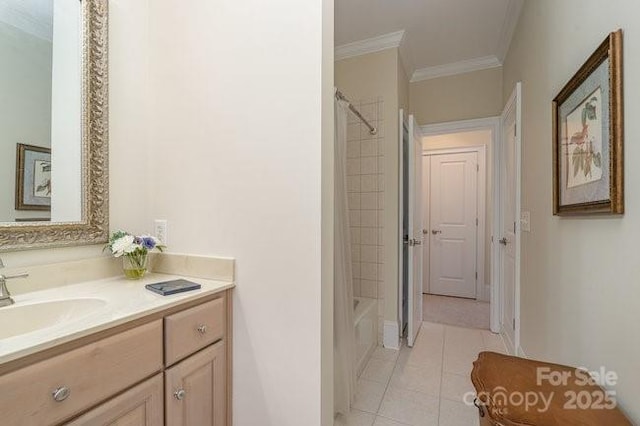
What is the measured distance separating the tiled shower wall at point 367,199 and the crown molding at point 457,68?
0.92 m

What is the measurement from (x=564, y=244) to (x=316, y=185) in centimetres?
120

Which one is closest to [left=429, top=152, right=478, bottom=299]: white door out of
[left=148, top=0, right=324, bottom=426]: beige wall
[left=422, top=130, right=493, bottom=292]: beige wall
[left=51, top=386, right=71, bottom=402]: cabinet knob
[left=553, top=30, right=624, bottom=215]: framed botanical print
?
[left=422, top=130, right=493, bottom=292]: beige wall

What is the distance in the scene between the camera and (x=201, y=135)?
1.41m

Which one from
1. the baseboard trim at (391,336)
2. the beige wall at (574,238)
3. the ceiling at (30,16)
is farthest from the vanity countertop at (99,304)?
the baseboard trim at (391,336)

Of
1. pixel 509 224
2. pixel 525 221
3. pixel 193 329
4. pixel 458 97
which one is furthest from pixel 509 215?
pixel 193 329

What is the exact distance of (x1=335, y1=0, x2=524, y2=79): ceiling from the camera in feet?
7.27

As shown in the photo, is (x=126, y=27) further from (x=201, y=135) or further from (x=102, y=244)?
(x=102, y=244)

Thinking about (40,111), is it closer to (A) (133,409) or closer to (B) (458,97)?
(A) (133,409)

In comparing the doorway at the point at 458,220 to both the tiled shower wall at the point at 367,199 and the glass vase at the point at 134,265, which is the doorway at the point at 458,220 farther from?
the glass vase at the point at 134,265

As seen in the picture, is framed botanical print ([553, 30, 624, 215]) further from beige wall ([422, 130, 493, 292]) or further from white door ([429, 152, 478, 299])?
white door ([429, 152, 478, 299])

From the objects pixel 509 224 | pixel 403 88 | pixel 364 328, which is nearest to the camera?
pixel 364 328

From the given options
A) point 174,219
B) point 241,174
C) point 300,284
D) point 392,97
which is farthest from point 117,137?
point 392,97

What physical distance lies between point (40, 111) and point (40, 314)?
78 cm

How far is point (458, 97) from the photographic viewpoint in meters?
3.08
